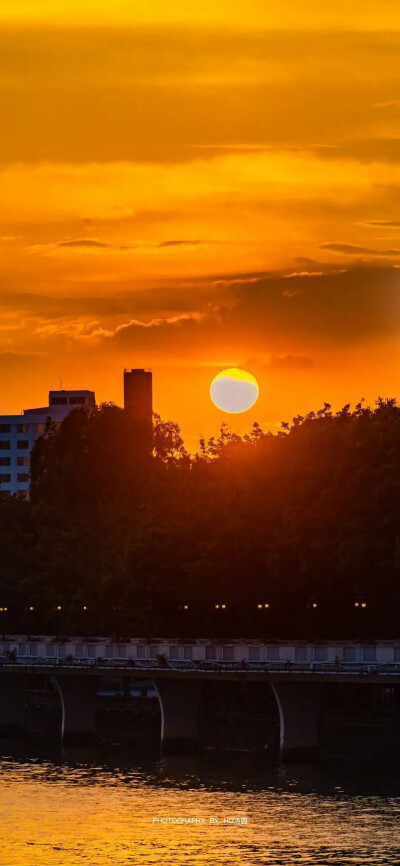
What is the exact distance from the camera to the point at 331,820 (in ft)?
311

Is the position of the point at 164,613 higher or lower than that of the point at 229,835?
higher

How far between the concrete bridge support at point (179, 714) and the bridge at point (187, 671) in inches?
2.4

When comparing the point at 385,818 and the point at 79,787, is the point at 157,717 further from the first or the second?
the point at 385,818

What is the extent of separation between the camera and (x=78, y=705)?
138125mm

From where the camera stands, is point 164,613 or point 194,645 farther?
point 164,613

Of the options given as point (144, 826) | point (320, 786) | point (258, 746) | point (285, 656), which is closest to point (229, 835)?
point (144, 826)

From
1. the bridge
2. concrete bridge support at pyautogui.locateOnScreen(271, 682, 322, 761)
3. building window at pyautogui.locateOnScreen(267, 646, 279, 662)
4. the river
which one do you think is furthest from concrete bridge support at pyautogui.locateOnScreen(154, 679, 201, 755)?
concrete bridge support at pyautogui.locateOnScreen(271, 682, 322, 761)

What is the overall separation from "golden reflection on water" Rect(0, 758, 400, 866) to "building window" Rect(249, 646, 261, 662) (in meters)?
9.72

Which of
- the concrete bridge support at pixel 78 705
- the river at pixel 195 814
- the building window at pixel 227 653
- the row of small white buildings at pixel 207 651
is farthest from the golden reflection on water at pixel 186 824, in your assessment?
the concrete bridge support at pixel 78 705

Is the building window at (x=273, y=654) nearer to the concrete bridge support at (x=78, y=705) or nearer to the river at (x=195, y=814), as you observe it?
the river at (x=195, y=814)

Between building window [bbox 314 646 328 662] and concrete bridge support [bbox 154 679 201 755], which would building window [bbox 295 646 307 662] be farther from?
concrete bridge support [bbox 154 679 201 755]

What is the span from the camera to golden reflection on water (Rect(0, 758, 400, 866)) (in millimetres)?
88000

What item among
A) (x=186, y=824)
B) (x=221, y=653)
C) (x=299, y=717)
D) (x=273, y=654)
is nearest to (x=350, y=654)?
(x=299, y=717)

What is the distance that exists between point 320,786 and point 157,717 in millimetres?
35729
